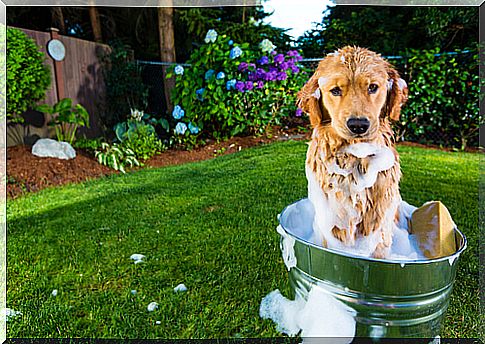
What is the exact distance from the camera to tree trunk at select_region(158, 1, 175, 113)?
5.25 meters

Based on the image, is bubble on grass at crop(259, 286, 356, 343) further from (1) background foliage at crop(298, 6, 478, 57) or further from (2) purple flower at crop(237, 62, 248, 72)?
(1) background foliage at crop(298, 6, 478, 57)

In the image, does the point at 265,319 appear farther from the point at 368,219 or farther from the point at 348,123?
the point at 348,123

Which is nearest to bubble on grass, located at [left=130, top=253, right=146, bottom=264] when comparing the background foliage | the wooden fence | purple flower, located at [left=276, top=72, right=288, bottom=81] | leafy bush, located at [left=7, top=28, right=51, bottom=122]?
purple flower, located at [left=276, top=72, right=288, bottom=81]

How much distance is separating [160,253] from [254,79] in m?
1.36

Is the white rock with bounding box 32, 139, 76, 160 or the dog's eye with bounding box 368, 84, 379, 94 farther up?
the dog's eye with bounding box 368, 84, 379, 94

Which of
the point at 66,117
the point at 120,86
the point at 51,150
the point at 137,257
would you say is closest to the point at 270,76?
the point at 137,257

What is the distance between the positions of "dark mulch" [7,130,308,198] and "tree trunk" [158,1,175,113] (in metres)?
1.27

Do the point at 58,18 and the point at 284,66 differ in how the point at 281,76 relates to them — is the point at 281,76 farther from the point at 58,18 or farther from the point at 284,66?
the point at 58,18

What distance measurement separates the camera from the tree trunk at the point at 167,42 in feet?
17.2

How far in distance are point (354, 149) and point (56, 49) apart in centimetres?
483

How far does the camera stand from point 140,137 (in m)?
4.62

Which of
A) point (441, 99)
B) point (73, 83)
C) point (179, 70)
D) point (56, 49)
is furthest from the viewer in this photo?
point (73, 83)

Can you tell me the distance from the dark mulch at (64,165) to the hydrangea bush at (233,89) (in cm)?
14

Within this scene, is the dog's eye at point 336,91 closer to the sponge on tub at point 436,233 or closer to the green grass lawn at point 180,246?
the sponge on tub at point 436,233
